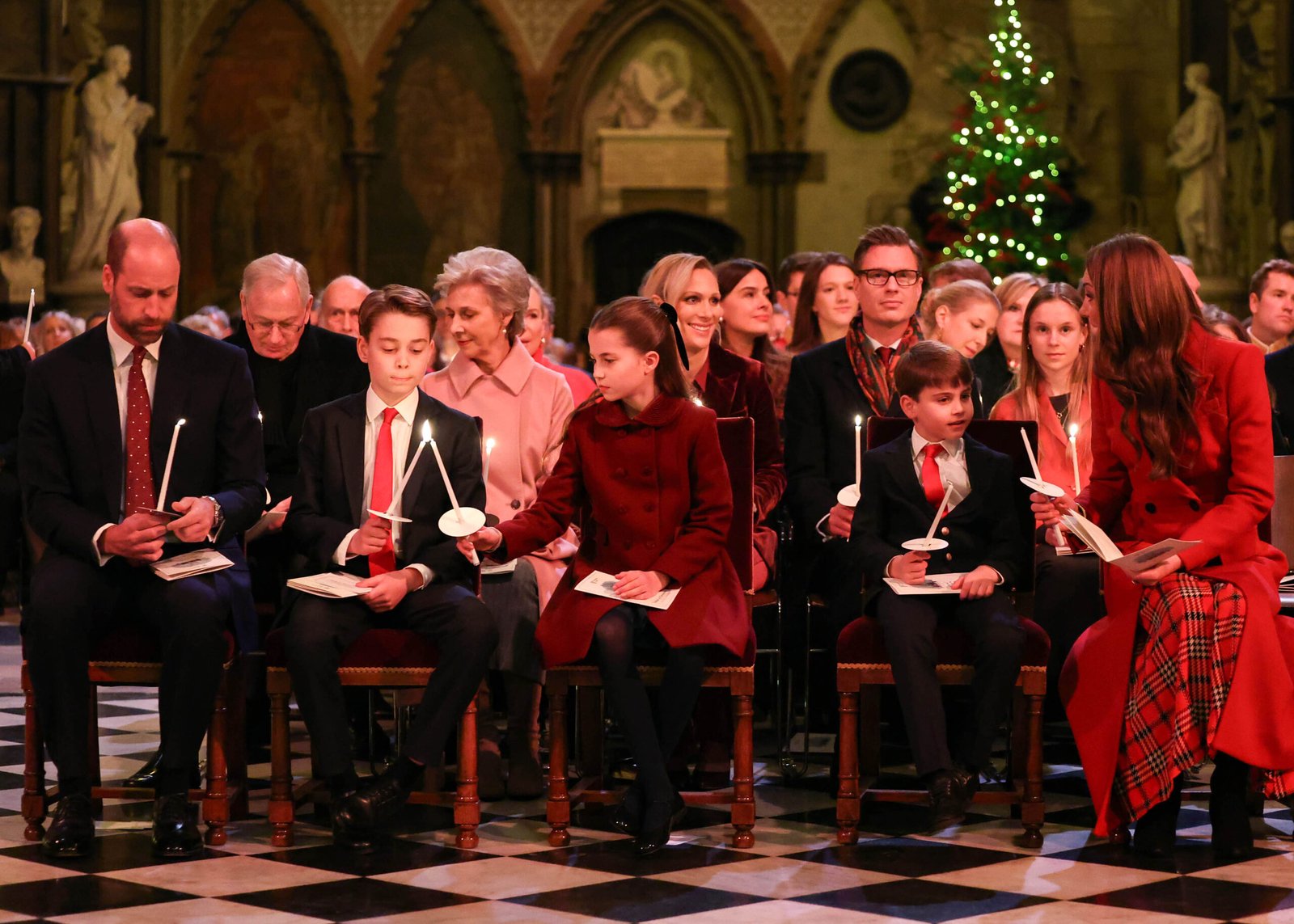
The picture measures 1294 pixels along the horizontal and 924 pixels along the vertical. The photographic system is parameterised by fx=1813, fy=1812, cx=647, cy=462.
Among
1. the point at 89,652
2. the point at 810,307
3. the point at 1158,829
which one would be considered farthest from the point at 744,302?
the point at 89,652

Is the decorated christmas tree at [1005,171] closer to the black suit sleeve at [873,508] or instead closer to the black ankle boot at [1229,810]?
the black suit sleeve at [873,508]

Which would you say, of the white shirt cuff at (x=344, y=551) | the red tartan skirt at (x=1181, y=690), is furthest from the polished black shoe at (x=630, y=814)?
the red tartan skirt at (x=1181, y=690)

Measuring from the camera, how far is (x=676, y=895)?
3.94 metres

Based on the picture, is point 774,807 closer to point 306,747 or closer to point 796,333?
point 306,747

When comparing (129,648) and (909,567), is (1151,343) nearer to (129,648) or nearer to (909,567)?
(909,567)

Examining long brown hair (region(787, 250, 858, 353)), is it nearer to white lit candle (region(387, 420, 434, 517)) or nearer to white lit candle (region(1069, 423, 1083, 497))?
white lit candle (region(1069, 423, 1083, 497))

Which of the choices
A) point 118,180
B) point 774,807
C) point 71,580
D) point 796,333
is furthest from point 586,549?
point 118,180

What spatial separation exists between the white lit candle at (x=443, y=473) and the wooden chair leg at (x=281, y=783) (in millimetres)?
633

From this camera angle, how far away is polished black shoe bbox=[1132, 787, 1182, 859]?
4.34 metres

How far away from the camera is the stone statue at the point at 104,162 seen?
13.8 meters

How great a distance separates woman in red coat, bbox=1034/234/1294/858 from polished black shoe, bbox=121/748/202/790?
233 centimetres

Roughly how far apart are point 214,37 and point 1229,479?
12.3m

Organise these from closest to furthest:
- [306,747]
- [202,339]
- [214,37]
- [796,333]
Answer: [202,339]
[306,747]
[796,333]
[214,37]

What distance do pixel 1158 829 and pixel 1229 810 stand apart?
0.18 meters
